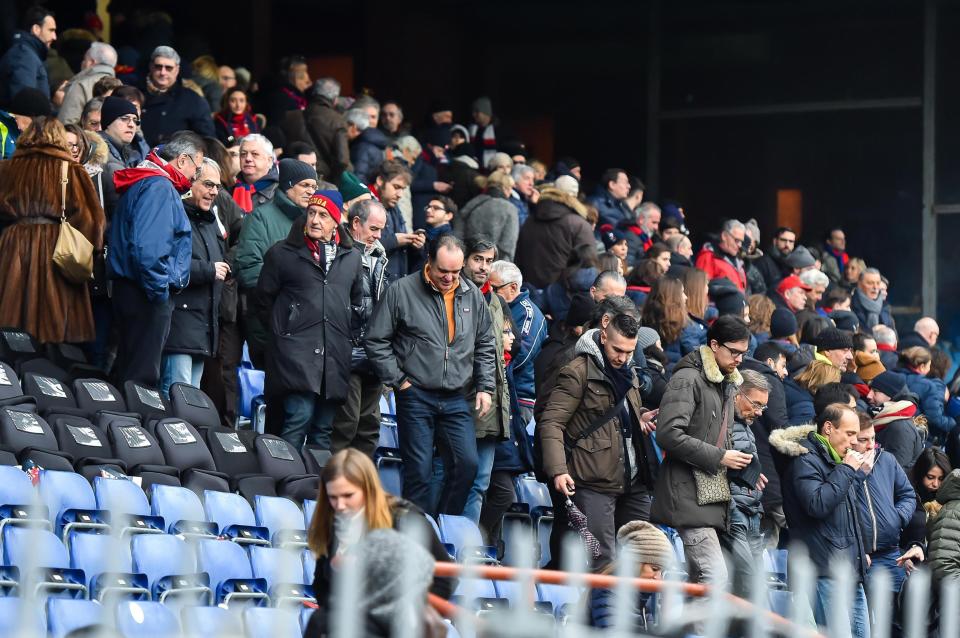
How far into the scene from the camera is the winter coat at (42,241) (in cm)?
881

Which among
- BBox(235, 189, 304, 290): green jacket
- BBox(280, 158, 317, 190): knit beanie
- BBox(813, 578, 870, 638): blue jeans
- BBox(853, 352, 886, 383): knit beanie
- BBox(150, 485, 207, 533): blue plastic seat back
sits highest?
BBox(280, 158, 317, 190): knit beanie

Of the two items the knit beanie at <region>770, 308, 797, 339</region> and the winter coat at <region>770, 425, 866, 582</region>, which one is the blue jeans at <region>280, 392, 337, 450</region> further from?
the knit beanie at <region>770, 308, 797, 339</region>

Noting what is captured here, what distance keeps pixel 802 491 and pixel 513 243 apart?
4.37 metres

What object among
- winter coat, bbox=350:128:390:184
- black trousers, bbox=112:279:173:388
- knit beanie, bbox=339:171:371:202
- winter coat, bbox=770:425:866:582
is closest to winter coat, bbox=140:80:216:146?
knit beanie, bbox=339:171:371:202

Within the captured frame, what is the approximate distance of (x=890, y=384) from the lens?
11383 millimetres

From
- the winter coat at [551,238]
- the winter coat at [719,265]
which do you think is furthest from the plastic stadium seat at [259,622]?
the winter coat at [719,265]

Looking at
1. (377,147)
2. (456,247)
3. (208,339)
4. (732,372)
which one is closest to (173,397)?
(208,339)

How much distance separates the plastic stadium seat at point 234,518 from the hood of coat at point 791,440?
2.70m

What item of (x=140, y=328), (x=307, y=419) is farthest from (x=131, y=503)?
(x=307, y=419)

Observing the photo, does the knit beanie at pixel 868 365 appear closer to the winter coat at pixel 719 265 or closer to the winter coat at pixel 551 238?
the winter coat at pixel 719 265

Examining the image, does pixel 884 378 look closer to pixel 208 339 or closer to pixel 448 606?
pixel 208 339

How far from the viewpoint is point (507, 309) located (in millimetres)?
9867

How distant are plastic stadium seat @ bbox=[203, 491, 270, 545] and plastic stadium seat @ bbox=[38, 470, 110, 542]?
0.58 meters

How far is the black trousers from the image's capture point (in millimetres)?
8688
